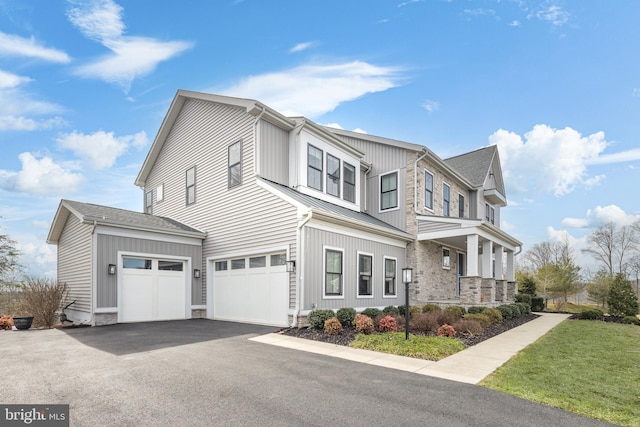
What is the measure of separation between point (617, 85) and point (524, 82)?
3.05 metres

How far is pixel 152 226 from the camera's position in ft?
41.8

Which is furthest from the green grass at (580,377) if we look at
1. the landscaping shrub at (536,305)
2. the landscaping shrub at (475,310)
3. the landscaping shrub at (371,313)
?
the landscaping shrub at (536,305)

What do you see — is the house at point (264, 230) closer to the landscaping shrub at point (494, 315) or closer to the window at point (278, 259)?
the window at point (278, 259)

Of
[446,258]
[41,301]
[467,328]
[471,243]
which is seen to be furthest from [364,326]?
[41,301]

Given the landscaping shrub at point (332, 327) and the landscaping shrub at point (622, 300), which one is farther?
the landscaping shrub at point (622, 300)

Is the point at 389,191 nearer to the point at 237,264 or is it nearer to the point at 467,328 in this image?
the point at 237,264

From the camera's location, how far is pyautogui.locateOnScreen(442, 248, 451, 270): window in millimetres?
17344

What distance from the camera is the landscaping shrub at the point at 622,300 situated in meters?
16.5

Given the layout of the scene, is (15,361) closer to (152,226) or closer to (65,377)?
(65,377)

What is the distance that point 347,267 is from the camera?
12039mm

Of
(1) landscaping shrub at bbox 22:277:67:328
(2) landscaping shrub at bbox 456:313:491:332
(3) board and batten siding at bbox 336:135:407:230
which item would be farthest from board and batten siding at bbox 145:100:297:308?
(2) landscaping shrub at bbox 456:313:491:332

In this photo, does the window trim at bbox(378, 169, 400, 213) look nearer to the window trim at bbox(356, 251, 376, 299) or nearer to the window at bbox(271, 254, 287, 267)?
the window trim at bbox(356, 251, 376, 299)

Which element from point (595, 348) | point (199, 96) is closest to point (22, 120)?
point (199, 96)

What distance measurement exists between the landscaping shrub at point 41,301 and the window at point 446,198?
16.6 metres
